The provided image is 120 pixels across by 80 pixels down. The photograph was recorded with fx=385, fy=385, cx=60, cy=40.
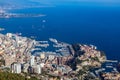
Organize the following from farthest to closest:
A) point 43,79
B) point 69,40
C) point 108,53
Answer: point 69,40, point 108,53, point 43,79

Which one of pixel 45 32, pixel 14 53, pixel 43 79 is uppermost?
pixel 45 32

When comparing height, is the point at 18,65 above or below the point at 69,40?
below

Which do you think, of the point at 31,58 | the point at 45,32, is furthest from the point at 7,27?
the point at 31,58

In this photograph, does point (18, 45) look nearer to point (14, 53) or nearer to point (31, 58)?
point (14, 53)

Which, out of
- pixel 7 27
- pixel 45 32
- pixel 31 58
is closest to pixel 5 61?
pixel 31 58

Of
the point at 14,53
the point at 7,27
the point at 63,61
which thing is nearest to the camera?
the point at 63,61

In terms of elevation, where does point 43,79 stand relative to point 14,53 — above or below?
below

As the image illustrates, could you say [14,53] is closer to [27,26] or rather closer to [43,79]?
[43,79]

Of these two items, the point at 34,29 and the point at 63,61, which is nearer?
the point at 63,61

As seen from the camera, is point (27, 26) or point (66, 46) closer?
point (66, 46)
